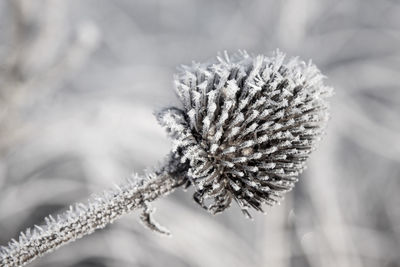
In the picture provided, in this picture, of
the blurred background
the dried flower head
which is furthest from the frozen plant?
the blurred background

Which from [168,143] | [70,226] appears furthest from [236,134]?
[168,143]

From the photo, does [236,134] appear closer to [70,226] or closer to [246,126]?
[246,126]

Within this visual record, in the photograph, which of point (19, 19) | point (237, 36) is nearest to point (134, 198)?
point (19, 19)

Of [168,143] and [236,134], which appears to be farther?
[168,143]

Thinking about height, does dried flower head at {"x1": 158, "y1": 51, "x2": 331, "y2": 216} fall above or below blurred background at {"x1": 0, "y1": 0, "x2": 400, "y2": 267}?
below

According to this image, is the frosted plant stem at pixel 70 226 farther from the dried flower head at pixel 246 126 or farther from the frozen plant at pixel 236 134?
the dried flower head at pixel 246 126

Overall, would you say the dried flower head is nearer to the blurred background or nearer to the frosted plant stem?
the frosted plant stem

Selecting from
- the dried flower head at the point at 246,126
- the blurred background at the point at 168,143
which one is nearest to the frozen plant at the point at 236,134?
the dried flower head at the point at 246,126
